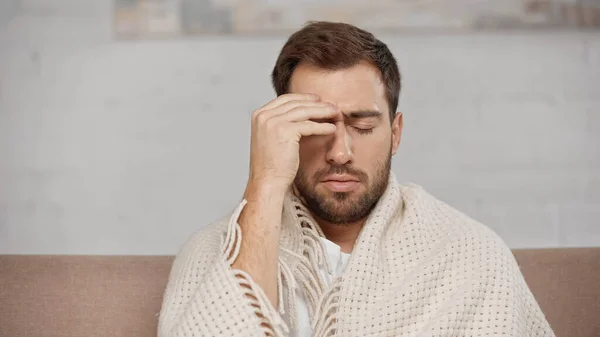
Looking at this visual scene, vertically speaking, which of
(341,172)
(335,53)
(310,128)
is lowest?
(341,172)

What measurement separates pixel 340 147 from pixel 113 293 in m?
0.70

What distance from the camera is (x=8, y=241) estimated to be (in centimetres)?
269

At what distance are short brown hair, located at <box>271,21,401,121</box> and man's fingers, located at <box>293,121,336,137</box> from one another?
7.7 inches

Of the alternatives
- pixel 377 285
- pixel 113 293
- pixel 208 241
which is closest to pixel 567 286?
pixel 377 285

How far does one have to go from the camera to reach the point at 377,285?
1.71 meters

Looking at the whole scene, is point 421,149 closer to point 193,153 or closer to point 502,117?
point 502,117

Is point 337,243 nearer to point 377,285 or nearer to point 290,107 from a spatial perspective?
point 377,285

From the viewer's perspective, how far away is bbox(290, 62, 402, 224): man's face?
5.82 ft

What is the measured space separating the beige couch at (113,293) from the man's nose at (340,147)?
0.57m

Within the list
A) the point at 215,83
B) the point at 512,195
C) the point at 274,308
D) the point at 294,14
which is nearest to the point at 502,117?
the point at 512,195

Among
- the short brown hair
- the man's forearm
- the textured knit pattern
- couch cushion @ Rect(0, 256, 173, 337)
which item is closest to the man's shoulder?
the textured knit pattern

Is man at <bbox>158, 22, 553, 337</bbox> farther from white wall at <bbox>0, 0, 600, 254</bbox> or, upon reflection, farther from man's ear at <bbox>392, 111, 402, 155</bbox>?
white wall at <bbox>0, 0, 600, 254</bbox>

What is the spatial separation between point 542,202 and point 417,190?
88cm

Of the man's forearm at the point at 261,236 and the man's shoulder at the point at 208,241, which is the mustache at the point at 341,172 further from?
the man's shoulder at the point at 208,241
